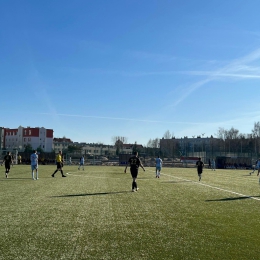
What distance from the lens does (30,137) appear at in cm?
13712

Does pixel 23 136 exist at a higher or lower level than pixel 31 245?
higher

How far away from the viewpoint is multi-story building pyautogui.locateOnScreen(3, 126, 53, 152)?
136 meters

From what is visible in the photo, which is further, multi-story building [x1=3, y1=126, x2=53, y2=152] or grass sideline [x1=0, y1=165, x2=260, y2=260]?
multi-story building [x1=3, y1=126, x2=53, y2=152]

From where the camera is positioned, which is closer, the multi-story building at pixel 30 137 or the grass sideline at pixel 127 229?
the grass sideline at pixel 127 229

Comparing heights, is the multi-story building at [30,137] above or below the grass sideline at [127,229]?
above

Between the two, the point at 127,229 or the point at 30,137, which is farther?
the point at 30,137

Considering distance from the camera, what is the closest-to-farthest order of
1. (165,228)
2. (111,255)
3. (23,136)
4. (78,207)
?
1. (111,255)
2. (165,228)
3. (78,207)
4. (23,136)

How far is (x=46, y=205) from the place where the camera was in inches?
452

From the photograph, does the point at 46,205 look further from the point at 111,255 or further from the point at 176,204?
the point at 111,255

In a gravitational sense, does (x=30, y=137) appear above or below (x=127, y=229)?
above

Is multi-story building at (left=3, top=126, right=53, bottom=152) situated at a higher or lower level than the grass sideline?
higher

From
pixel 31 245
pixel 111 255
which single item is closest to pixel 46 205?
pixel 31 245

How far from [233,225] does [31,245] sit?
5.16m

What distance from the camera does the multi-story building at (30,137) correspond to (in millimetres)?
136125
